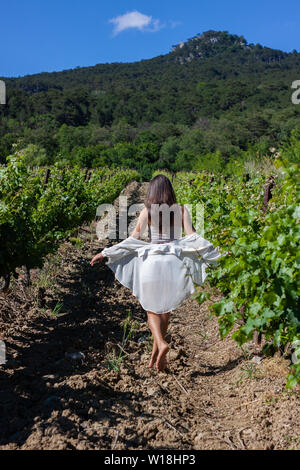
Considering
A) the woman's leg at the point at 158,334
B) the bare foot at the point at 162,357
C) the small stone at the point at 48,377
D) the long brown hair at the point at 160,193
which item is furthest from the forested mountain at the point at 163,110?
the small stone at the point at 48,377

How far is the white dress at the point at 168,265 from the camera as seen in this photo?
3252 millimetres

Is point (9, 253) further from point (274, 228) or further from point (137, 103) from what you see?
point (137, 103)

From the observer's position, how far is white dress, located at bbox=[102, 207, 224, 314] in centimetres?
325

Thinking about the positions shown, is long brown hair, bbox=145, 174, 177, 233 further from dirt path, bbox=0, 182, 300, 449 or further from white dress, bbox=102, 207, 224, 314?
dirt path, bbox=0, 182, 300, 449

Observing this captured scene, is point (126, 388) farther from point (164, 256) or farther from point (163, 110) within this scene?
point (163, 110)

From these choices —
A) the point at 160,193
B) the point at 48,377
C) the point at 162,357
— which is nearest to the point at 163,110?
the point at 160,193

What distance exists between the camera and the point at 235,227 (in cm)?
308

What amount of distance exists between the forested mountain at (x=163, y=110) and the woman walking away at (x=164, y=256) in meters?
11.9

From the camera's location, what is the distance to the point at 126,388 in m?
2.99

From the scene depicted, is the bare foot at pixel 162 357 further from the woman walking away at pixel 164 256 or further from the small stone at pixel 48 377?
the small stone at pixel 48 377

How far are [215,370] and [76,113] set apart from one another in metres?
73.5

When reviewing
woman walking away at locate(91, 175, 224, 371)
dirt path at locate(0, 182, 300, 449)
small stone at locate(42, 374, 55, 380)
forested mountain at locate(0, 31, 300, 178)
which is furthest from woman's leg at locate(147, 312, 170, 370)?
forested mountain at locate(0, 31, 300, 178)

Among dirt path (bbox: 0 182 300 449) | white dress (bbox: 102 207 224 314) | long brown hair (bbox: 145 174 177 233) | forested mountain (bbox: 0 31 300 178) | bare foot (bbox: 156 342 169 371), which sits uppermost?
forested mountain (bbox: 0 31 300 178)

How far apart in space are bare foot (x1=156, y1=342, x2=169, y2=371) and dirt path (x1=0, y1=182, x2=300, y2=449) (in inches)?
3.5
